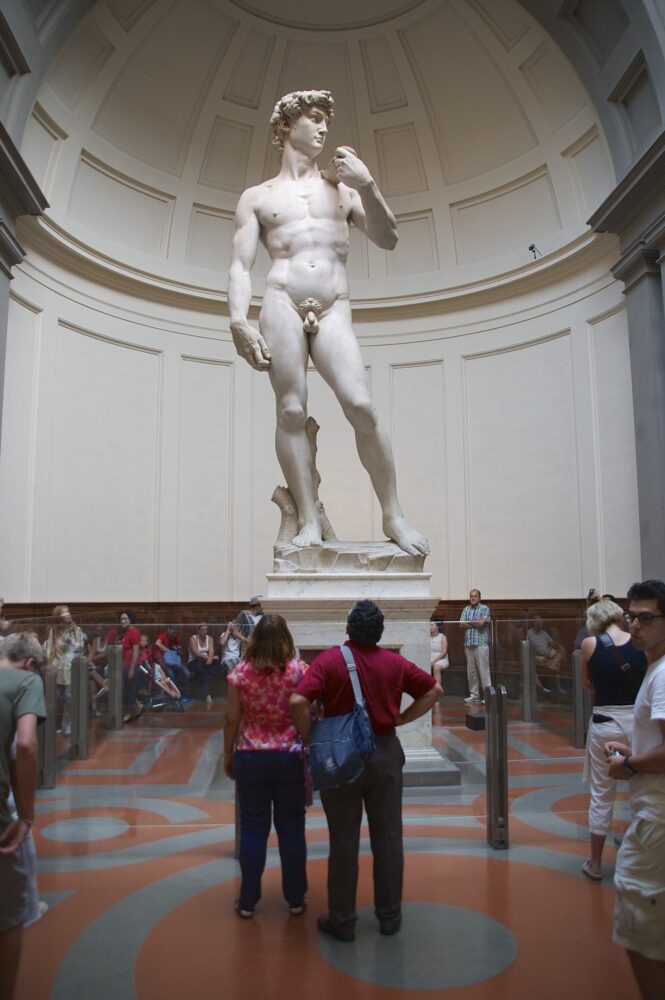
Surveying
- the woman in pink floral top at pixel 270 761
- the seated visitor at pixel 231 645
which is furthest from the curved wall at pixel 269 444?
the woman in pink floral top at pixel 270 761

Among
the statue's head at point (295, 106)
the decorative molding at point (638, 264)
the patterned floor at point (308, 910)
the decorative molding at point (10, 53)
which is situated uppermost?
the decorative molding at point (10, 53)

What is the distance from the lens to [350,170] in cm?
487

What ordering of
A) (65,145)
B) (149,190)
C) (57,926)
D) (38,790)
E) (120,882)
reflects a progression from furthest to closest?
(149,190), (65,145), (38,790), (120,882), (57,926)

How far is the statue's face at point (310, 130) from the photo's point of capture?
210 inches

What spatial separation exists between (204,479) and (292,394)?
614cm

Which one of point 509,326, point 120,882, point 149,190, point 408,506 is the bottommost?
point 120,882

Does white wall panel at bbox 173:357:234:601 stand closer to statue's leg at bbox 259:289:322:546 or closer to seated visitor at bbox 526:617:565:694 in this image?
statue's leg at bbox 259:289:322:546

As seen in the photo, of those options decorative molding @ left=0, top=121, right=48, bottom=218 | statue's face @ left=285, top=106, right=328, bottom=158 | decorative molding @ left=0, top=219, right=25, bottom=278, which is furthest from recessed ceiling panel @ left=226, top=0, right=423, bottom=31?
statue's face @ left=285, top=106, right=328, bottom=158

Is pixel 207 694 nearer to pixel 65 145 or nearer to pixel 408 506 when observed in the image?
pixel 408 506

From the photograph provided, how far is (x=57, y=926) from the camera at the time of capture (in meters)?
2.85

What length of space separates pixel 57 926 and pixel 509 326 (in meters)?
9.74

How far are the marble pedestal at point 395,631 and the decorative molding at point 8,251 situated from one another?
18.4 ft

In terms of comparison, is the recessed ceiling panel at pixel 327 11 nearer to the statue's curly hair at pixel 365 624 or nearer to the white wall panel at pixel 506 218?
the white wall panel at pixel 506 218

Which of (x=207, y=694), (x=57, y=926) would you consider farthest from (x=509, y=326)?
(x=57, y=926)
